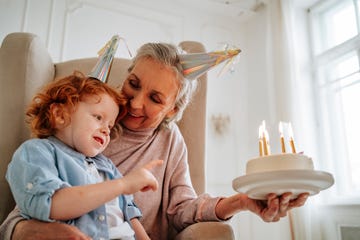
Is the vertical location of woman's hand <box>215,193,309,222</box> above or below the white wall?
below

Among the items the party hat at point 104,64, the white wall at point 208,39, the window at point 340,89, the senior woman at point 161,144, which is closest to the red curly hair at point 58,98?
the party hat at point 104,64

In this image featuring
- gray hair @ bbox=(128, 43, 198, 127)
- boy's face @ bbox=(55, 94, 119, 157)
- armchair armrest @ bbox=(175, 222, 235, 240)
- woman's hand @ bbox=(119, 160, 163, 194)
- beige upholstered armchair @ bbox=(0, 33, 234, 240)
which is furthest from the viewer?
gray hair @ bbox=(128, 43, 198, 127)

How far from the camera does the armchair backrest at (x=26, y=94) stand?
1231mm

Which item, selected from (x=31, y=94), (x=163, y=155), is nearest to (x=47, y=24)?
(x=31, y=94)

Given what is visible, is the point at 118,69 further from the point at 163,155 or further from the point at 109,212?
the point at 109,212

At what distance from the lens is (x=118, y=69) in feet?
5.45

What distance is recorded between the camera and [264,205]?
100 cm

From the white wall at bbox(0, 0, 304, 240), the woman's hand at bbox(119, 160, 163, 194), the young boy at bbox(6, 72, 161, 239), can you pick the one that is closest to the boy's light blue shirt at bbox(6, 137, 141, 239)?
the young boy at bbox(6, 72, 161, 239)

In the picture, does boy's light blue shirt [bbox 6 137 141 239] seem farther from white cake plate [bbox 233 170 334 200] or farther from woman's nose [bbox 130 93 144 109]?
white cake plate [bbox 233 170 334 200]

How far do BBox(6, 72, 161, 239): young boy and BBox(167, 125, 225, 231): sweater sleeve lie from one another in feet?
0.67

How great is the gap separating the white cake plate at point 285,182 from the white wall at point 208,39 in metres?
2.37

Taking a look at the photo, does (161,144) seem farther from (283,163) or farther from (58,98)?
(283,163)

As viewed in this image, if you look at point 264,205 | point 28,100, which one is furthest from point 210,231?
point 28,100

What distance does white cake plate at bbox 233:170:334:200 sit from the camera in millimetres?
700
